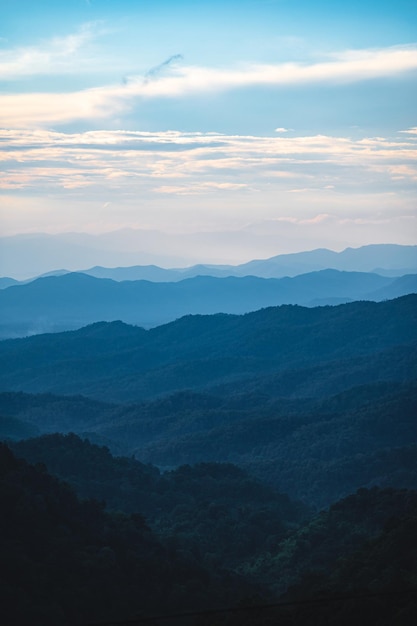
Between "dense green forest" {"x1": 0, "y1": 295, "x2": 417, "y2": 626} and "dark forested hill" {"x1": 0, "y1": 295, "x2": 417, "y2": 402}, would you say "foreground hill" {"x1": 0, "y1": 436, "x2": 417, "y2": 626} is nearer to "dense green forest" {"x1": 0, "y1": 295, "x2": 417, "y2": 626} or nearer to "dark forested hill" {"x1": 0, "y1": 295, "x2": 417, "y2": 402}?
"dense green forest" {"x1": 0, "y1": 295, "x2": 417, "y2": 626}

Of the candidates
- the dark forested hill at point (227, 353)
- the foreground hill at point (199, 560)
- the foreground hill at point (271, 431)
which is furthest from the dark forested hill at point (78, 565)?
the dark forested hill at point (227, 353)

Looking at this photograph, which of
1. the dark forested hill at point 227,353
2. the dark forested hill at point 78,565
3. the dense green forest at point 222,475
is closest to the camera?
the dark forested hill at point 78,565

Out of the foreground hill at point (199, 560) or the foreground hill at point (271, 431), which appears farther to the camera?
the foreground hill at point (271, 431)

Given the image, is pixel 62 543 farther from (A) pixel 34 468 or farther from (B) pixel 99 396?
(B) pixel 99 396

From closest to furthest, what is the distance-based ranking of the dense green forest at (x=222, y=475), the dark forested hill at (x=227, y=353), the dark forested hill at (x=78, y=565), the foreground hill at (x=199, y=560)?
1. the foreground hill at (x=199, y=560)
2. the dark forested hill at (x=78, y=565)
3. the dense green forest at (x=222, y=475)
4. the dark forested hill at (x=227, y=353)

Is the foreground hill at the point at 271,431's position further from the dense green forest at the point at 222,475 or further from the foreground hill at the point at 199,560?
the foreground hill at the point at 199,560

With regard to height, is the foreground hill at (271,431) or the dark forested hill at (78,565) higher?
the dark forested hill at (78,565)

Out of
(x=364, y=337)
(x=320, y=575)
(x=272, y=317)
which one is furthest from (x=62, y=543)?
(x=272, y=317)

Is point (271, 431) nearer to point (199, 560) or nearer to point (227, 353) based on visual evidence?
point (199, 560)

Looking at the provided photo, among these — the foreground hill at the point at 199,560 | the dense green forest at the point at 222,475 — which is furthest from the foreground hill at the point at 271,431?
the foreground hill at the point at 199,560
